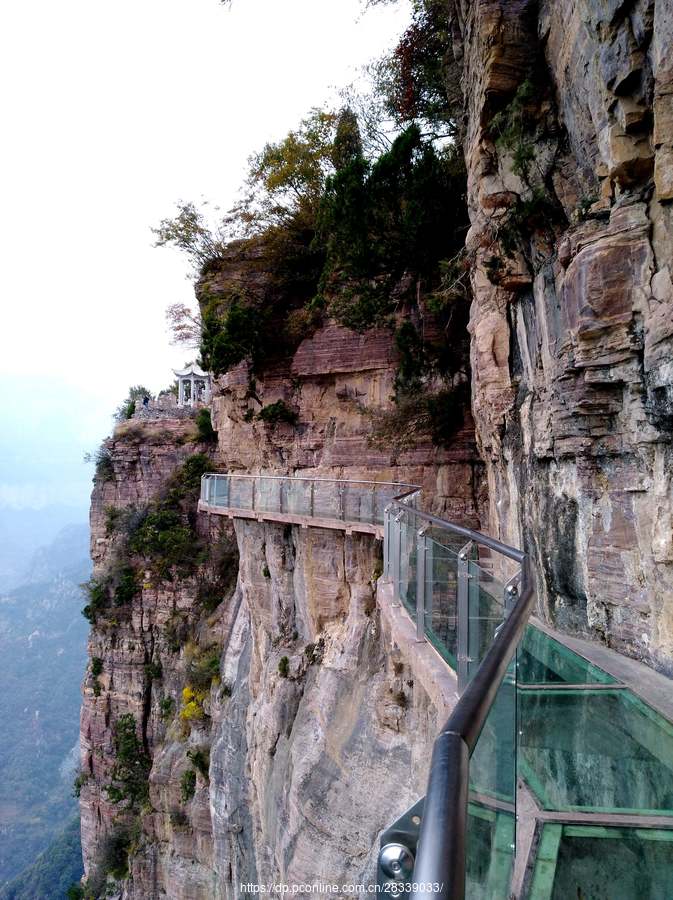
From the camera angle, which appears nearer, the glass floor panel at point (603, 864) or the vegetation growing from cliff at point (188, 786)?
the glass floor panel at point (603, 864)

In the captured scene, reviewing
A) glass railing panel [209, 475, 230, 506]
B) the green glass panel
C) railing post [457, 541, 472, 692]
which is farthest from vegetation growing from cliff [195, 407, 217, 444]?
railing post [457, 541, 472, 692]

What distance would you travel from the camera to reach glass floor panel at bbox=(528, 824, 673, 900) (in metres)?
1.91

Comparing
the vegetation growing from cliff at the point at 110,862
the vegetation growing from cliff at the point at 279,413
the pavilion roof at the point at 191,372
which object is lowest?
the vegetation growing from cliff at the point at 110,862

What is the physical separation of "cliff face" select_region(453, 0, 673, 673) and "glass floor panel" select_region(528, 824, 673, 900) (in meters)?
2.87

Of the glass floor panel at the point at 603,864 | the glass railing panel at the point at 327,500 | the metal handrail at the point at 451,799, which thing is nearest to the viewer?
the metal handrail at the point at 451,799

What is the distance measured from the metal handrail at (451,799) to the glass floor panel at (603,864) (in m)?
0.95

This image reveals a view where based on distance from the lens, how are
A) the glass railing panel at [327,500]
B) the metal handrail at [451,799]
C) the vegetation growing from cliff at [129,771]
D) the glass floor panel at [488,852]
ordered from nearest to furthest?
the metal handrail at [451,799] → the glass floor panel at [488,852] → the glass railing panel at [327,500] → the vegetation growing from cliff at [129,771]

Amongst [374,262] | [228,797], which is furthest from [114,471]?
[374,262]

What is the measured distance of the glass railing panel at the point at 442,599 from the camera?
13.4ft

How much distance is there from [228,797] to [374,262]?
14.5 metres

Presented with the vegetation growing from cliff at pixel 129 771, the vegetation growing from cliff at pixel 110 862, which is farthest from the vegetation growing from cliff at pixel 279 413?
the vegetation growing from cliff at pixel 110 862

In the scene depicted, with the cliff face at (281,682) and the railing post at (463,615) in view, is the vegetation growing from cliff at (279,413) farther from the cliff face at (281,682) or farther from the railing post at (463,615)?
the railing post at (463,615)

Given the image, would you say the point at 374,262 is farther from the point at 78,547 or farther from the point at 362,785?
the point at 78,547

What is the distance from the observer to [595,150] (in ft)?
19.6
